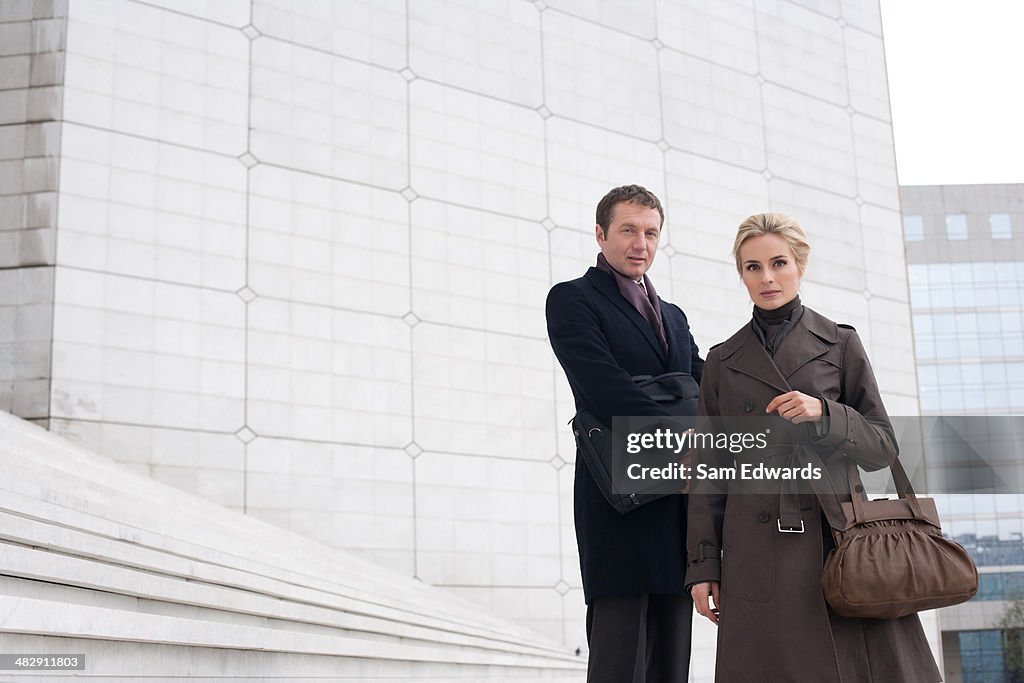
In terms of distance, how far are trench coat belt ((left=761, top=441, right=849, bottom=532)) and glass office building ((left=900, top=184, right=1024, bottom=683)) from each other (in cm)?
3031

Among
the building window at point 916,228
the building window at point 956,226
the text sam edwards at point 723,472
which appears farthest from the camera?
the building window at point 916,228

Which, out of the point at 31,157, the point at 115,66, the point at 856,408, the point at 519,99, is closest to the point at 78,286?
the point at 31,157

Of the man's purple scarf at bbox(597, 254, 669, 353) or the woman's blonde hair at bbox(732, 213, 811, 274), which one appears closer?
the woman's blonde hair at bbox(732, 213, 811, 274)

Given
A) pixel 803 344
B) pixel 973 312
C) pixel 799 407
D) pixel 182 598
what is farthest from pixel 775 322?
pixel 973 312

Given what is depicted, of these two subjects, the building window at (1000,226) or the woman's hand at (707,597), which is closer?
the woman's hand at (707,597)

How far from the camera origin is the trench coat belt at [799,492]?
52.7 inches

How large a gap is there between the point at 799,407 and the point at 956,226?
34.0m

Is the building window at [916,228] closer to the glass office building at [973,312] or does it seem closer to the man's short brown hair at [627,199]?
the glass office building at [973,312]

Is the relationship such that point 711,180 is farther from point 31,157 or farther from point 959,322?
point 959,322

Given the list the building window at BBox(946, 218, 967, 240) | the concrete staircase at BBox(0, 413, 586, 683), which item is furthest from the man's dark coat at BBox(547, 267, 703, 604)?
the building window at BBox(946, 218, 967, 240)

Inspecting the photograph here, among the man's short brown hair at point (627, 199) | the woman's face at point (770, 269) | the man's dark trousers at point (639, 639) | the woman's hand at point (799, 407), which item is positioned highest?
the man's short brown hair at point (627, 199)

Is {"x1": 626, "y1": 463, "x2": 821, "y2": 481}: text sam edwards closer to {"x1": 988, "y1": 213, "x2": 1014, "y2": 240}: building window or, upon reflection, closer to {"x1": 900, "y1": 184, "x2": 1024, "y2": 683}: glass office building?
{"x1": 900, "y1": 184, "x2": 1024, "y2": 683}: glass office building

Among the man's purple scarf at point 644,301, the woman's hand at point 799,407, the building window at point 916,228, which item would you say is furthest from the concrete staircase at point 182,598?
the building window at point 916,228

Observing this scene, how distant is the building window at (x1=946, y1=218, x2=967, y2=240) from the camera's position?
32562mm
